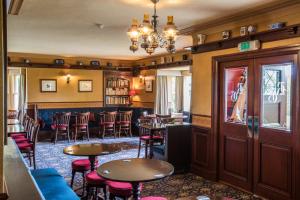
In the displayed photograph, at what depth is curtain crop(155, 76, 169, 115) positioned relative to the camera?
32.2 feet

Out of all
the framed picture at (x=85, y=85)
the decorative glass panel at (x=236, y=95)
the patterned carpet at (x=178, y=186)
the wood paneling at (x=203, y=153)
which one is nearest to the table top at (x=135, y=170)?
the patterned carpet at (x=178, y=186)

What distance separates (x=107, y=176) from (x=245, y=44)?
2.84 m

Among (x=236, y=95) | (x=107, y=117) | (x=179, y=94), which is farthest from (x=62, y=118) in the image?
(x=236, y=95)

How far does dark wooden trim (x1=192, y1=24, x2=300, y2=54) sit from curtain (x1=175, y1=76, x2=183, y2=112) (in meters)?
5.35

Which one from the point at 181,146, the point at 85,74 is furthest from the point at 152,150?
the point at 85,74

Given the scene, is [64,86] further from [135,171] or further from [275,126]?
[135,171]

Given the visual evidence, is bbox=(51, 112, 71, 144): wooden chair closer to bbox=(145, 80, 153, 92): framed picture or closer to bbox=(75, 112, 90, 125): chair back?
bbox=(75, 112, 90, 125): chair back

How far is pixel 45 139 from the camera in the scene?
927 cm

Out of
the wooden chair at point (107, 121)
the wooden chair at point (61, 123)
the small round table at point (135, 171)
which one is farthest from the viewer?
the wooden chair at point (107, 121)

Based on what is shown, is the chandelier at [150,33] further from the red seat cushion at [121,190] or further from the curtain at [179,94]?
the curtain at [179,94]

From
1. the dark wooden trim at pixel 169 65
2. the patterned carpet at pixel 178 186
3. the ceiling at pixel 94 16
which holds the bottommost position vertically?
the patterned carpet at pixel 178 186

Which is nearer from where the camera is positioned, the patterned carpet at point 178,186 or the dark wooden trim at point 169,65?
the patterned carpet at point 178,186

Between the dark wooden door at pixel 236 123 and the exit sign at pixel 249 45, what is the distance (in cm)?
19

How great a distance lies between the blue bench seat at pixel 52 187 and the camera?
2.90 metres
